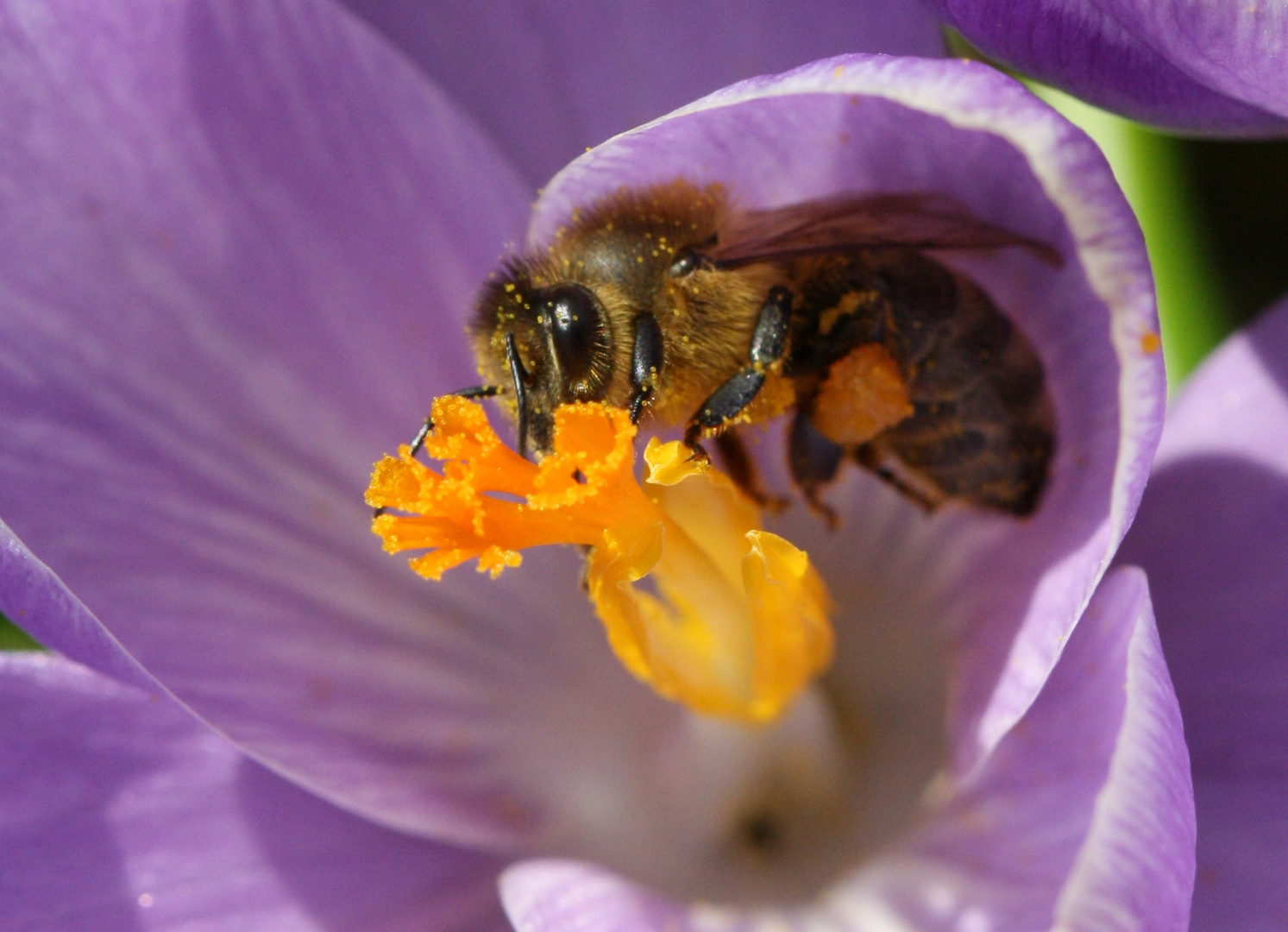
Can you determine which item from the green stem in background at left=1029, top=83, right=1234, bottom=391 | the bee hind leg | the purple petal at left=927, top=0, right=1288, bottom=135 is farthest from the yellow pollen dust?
the green stem in background at left=1029, top=83, right=1234, bottom=391

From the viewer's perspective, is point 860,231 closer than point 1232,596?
Yes

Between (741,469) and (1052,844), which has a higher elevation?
(741,469)

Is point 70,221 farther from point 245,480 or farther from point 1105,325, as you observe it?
point 1105,325

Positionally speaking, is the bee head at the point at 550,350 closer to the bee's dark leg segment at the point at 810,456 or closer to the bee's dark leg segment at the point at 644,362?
the bee's dark leg segment at the point at 644,362

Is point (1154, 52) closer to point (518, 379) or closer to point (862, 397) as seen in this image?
point (862, 397)

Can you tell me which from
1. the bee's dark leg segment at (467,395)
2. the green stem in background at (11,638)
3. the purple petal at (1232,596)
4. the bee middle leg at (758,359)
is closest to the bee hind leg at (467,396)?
the bee's dark leg segment at (467,395)

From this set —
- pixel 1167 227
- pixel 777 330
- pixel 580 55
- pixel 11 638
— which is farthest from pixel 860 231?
pixel 11 638

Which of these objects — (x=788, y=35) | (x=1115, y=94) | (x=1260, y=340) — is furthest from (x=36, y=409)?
(x=1260, y=340)
